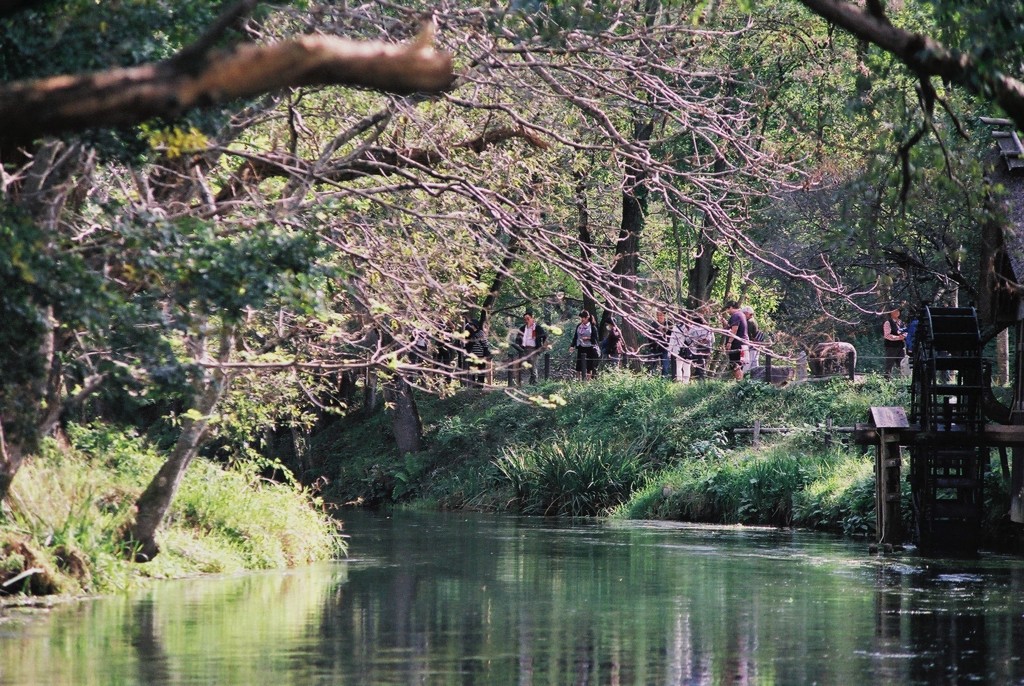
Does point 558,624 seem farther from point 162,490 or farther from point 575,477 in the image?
point 575,477

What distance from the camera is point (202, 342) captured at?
15.0 meters

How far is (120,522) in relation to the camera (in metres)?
17.1

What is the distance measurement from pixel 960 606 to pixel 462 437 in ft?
88.2

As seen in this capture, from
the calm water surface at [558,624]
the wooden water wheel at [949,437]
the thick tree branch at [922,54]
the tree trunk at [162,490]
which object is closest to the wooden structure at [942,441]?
the wooden water wheel at [949,437]

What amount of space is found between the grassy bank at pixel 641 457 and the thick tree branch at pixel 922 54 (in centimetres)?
1647

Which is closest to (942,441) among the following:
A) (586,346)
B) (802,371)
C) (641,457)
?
(641,457)

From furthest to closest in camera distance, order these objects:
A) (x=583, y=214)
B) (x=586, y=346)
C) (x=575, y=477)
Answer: (x=586, y=346), (x=575, y=477), (x=583, y=214)

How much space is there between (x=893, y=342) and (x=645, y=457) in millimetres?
6076

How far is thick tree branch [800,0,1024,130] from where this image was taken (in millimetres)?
8164

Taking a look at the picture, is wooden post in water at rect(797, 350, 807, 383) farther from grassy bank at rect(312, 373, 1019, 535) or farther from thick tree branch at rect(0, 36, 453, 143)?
thick tree branch at rect(0, 36, 453, 143)

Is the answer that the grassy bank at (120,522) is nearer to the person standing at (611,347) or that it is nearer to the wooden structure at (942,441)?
the wooden structure at (942,441)

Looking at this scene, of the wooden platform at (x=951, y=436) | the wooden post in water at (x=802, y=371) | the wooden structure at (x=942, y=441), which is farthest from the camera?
the wooden post in water at (x=802, y=371)

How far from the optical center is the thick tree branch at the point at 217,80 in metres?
5.47

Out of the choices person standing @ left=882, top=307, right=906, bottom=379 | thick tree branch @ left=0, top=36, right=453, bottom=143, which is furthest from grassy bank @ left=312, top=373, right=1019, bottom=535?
thick tree branch @ left=0, top=36, right=453, bottom=143
